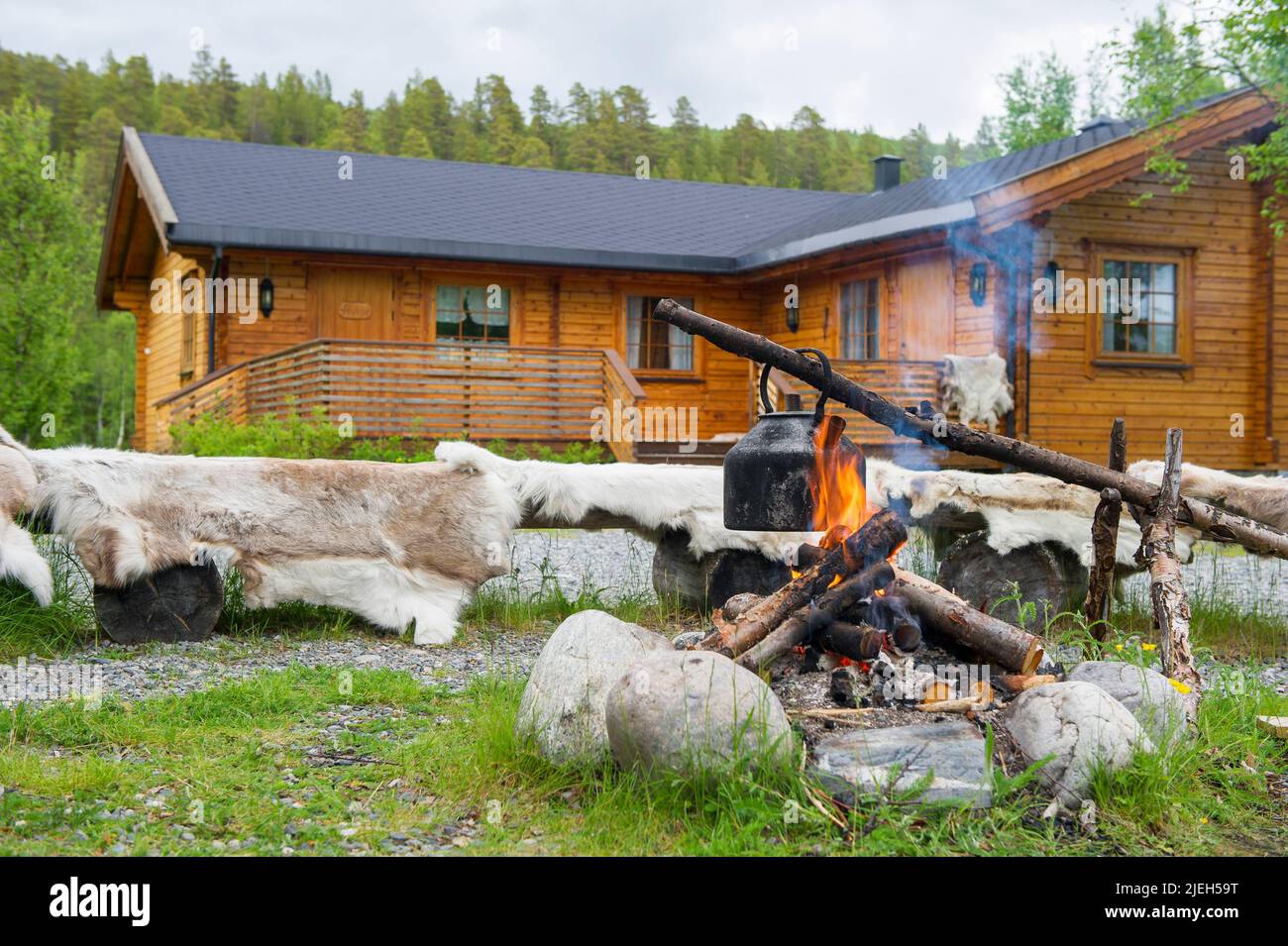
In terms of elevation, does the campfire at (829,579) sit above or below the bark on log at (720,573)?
above

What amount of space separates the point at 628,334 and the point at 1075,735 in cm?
1412

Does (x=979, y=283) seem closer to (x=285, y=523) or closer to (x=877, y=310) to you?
(x=877, y=310)

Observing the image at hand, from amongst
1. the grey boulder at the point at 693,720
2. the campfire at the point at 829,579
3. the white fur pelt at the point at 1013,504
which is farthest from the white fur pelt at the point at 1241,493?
the grey boulder at the point at 693,720

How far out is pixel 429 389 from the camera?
46.0 ft

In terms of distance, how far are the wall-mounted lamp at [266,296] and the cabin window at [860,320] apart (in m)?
7.73

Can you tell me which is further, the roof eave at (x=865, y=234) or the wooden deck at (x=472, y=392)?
the wooden deck at (x=472, y=392)

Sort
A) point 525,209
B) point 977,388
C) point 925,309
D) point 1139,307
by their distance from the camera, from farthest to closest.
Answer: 1. point 525,209
2. point 925,309
3. point 1139,307
4. point 977,388

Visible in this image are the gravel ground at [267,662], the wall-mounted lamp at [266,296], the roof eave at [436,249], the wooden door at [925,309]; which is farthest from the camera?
the wall-mounted lamp at [266,296]

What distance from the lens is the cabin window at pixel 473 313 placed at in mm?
16281

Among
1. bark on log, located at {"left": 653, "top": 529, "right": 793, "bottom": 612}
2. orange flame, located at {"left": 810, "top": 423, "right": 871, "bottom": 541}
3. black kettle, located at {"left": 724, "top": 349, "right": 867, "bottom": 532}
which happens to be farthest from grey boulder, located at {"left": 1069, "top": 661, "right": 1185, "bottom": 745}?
bark on log, located at {"left": 653, "top": 529, "right": 793, "bottom": 612}

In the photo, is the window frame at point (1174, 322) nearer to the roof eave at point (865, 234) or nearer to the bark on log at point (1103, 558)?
the roof eave at point (865, 234)

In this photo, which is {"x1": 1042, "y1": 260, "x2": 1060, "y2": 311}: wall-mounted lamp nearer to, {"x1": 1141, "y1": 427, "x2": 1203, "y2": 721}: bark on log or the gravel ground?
the gravel ground

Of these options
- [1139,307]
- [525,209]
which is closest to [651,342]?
[525,209]
